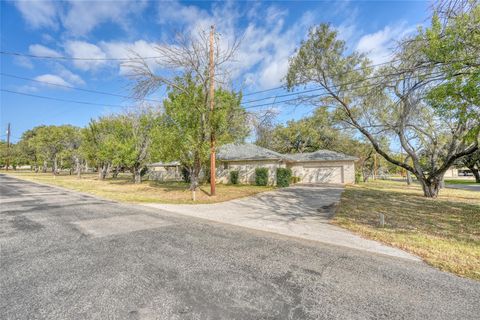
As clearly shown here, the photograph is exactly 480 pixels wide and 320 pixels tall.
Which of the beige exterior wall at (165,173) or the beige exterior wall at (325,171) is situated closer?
the beige exterior wall at (325,171)

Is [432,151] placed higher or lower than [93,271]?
higher

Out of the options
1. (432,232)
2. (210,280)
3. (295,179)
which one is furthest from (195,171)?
(295,179)

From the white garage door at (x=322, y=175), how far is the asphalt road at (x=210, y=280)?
1998 cm

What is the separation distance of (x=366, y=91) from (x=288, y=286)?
12.6m

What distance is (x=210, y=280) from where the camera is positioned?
3258mm

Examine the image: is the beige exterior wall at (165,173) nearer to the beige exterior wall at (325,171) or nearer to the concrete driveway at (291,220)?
the beige exterior wall at (325,171)

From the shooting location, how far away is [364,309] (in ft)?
8.69

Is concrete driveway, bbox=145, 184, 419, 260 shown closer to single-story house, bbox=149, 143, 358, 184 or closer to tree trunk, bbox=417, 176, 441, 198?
tree trunk, bbox=417, 176, 441, 198

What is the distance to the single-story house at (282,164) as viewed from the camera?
66.5ft

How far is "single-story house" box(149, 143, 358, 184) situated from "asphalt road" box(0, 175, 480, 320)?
14.8 m

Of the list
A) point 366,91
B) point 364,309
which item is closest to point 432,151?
point 366,91

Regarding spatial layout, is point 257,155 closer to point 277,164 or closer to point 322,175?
point 277,164

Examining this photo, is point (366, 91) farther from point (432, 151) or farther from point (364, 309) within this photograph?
point (364, 309)

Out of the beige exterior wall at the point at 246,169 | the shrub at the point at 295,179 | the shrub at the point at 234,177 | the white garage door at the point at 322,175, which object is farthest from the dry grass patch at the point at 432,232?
the white garage door at the point at 322,175
